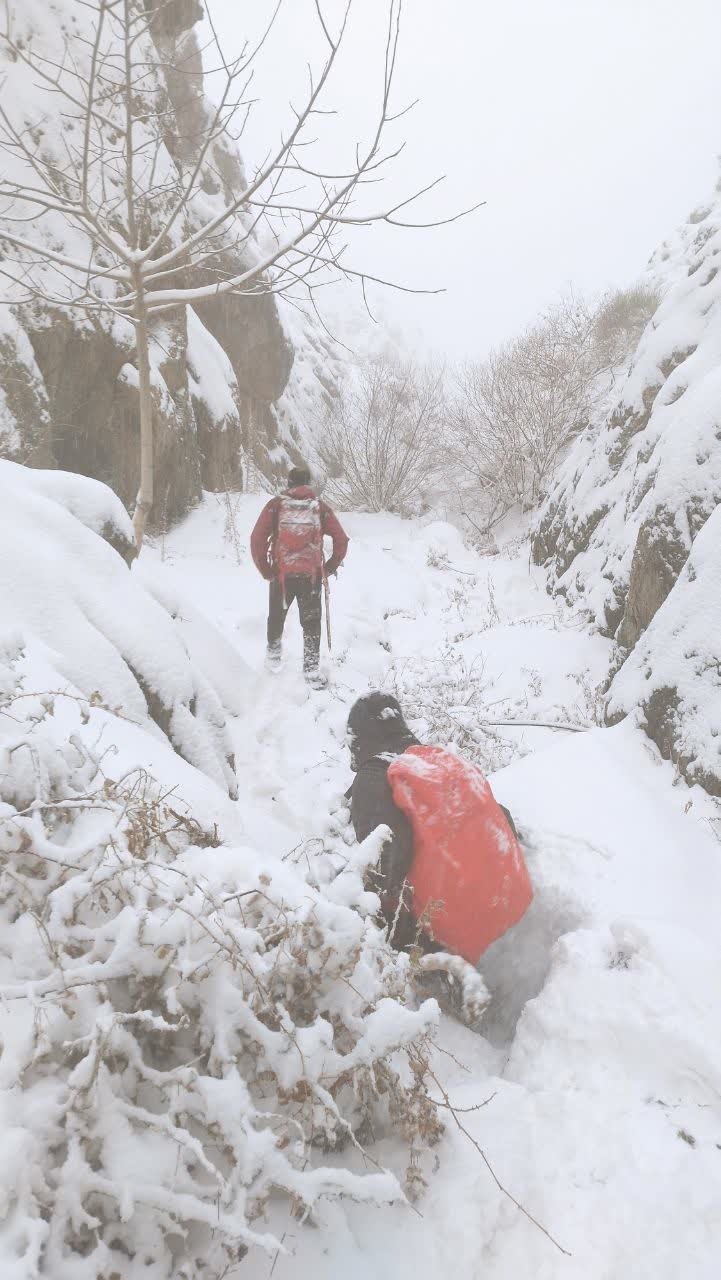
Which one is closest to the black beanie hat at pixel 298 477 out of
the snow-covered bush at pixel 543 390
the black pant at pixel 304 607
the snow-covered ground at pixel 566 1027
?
the black pant at pixel 304 607

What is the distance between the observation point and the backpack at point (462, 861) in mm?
1931

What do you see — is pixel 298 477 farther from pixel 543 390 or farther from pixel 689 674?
pixel 543 390

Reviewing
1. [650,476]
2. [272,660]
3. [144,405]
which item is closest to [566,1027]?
[144,405]

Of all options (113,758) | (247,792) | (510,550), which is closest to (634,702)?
(247,792)

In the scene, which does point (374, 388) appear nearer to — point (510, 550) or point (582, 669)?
point (510, 550)

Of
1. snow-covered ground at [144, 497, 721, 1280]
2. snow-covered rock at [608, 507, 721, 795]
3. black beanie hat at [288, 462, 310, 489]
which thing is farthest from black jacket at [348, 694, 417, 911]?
black beanie hat at [288, 462, 310, 489]

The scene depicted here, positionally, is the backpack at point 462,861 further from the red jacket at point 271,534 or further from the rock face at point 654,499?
the red jacket at point 271,534

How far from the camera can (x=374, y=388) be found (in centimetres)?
1531

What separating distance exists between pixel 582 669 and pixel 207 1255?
512 centimetres

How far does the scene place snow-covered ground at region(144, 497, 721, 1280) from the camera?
42.0 inches

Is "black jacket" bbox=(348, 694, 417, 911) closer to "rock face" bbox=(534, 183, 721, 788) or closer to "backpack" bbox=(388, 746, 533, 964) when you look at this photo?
"backpack" bbox=(388, 746, 533, 964)

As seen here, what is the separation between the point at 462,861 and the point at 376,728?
80 cm

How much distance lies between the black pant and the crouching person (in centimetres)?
302

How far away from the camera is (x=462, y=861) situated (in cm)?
193
